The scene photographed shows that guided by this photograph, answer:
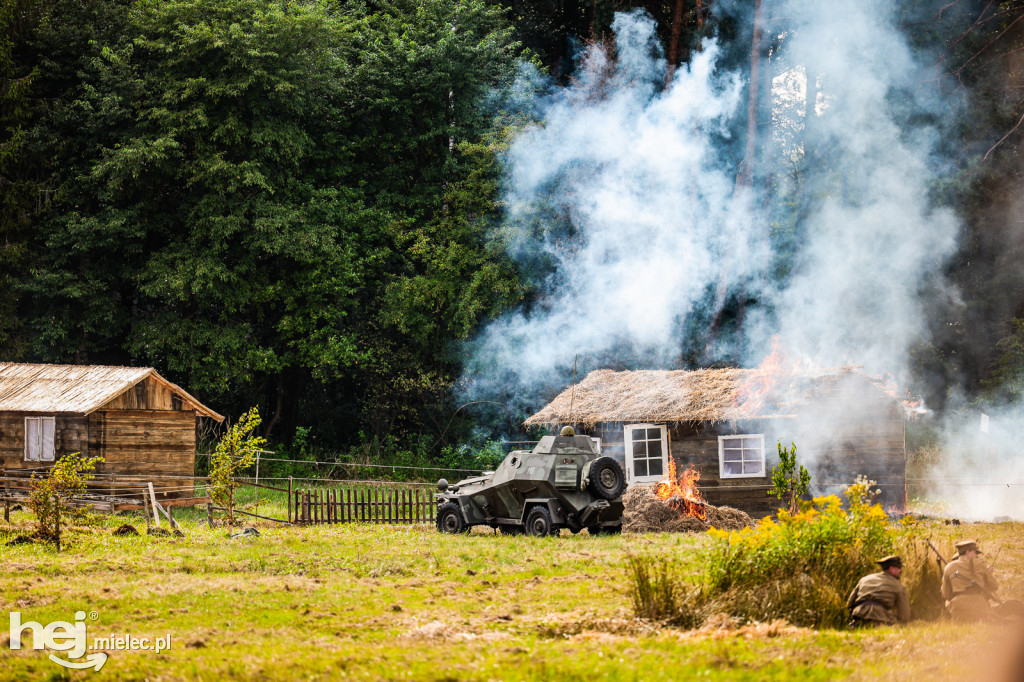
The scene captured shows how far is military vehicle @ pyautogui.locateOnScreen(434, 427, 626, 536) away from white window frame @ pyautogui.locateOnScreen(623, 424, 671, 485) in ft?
12.7

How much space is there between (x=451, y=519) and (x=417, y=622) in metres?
10.9

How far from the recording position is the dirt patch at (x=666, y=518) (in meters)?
20.2

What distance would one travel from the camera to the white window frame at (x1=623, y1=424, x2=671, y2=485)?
23500 millimetres

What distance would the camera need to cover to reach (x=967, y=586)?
10.3m

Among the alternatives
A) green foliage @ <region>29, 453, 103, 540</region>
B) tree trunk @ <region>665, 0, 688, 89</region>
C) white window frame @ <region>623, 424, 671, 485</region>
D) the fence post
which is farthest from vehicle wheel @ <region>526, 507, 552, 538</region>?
tree trunk @ <region>665, 0, 688, 89</region>

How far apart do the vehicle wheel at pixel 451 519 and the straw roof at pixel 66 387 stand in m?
8.75

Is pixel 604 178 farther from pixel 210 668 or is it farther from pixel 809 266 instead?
pixel 210 668

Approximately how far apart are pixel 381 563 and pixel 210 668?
21.8ft

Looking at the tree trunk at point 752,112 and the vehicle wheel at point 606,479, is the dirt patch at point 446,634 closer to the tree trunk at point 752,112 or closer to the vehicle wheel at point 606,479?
the vehicle wheel at point 606,479

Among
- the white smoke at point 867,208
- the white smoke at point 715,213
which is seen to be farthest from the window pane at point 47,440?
the white smoke at point 867,208

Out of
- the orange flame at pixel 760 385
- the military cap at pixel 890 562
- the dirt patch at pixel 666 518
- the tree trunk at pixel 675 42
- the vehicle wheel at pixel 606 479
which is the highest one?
the tree trunk at pixel 675 42

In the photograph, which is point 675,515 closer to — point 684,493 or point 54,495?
point 684,493

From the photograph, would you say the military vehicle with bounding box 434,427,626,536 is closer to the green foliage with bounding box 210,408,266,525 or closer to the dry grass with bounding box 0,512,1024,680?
the dry grass with bounding box 0,512,1024,680

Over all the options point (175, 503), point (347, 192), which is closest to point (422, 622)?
point (175, 503)
